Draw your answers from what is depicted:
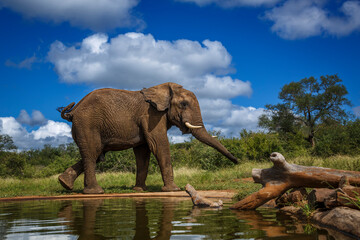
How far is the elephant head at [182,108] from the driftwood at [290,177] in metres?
4.54

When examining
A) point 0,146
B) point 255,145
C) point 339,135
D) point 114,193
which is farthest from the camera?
point 0,146

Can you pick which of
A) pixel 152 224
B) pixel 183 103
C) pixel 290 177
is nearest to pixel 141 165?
pixel 183 103

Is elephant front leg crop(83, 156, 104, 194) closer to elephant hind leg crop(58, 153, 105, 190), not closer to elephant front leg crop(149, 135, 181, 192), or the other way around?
elephant hind leg crop(58, 153, 105, 190)

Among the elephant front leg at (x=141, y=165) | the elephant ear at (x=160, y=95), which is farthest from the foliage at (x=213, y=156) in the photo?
the elephant ear at (x=160, y=95)

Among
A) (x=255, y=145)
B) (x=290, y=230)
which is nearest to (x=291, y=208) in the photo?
(x=290, y=230)

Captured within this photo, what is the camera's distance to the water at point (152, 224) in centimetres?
452

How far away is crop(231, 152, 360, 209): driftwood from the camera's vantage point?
6.38 metres

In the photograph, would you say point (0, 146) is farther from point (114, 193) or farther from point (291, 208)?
point (291, 208)

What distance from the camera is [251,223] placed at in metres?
5.41

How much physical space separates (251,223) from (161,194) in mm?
5003

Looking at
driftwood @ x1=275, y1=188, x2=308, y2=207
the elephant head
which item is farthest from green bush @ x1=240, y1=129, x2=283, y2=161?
driftwood @ x1=275, y1=188, x2=308, y2=207

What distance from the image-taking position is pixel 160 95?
11547mm

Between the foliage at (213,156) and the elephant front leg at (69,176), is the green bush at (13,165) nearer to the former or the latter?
the foliage at (213,156)

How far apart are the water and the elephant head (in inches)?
180
